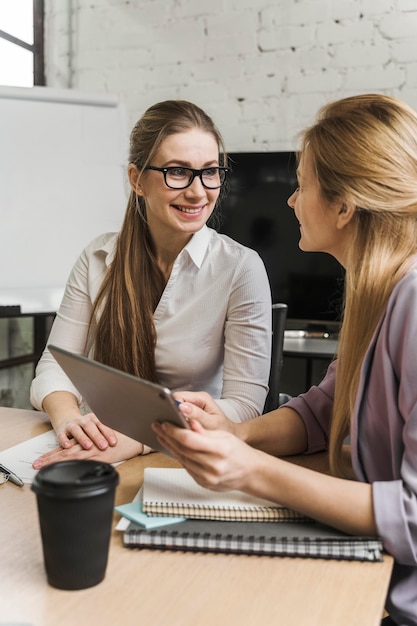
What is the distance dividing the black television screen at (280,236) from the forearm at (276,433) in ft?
6.12

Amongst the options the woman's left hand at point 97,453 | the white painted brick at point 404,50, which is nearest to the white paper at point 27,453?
the woman's left hand at point 97,453

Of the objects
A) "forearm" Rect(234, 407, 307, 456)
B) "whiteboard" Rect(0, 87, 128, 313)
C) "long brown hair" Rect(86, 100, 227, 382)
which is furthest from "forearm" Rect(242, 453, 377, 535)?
"whiteboard" Rect(0, 87, 128, 313)

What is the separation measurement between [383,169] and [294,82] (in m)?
2.19

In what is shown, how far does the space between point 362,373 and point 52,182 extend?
203 centimetres

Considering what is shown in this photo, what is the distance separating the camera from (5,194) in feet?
8.32

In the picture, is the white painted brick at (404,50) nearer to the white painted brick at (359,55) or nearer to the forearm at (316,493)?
the white painted brick at (359,55)

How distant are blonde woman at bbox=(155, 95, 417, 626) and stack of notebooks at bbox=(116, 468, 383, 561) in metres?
0.02

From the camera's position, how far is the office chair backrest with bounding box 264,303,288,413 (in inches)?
57.9

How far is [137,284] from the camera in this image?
4.80 ft

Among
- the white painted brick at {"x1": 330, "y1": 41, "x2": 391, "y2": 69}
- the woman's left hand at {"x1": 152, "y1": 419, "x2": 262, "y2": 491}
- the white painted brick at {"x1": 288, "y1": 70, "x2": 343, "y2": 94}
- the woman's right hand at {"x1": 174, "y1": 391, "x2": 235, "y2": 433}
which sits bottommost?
the woman's right hand at {"x1": 174, "y1": 391, "x2": 235, "y2": 433}

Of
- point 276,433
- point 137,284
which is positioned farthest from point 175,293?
point 276,433

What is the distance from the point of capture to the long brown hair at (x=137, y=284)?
141cm

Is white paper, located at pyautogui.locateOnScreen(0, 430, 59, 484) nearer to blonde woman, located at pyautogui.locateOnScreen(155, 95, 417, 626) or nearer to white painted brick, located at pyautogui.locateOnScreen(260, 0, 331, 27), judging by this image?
blonde woman, located at pyautogui.locateOnScreen(155, 95, 417, 626)

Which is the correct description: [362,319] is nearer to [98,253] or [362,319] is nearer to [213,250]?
[213,250]
